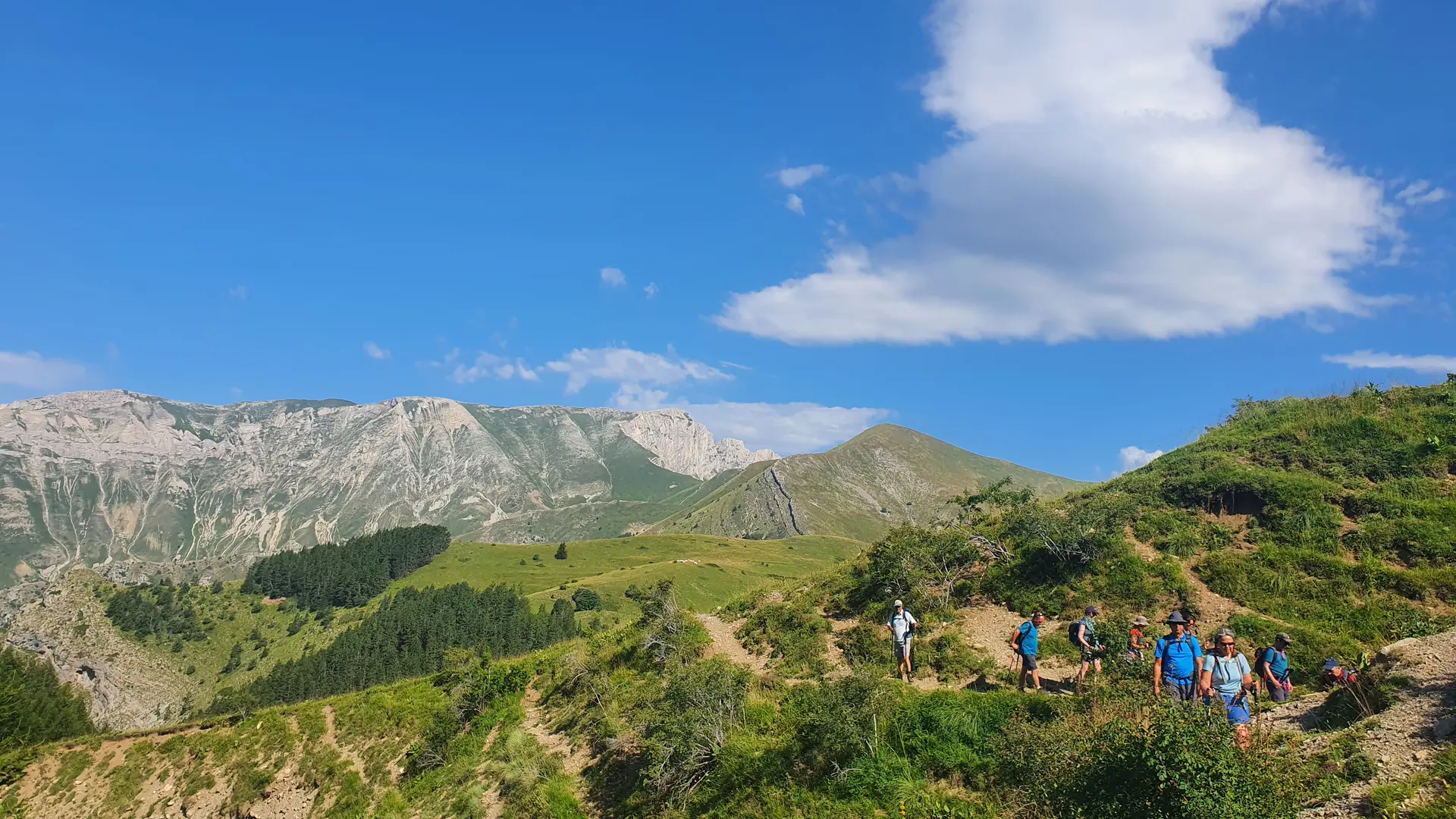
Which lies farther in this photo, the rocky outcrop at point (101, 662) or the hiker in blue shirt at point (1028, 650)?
the rocky outcrop at point (101, 662)

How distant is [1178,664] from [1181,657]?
15 centimetres

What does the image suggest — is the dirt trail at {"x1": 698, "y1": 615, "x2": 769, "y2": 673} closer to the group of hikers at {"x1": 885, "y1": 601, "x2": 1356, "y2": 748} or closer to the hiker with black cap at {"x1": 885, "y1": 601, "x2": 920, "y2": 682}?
the hiker with black cap at {"x1": 885, "y1": 601, "x2": 920, "y2": 682}

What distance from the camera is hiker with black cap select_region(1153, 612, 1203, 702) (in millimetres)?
14531

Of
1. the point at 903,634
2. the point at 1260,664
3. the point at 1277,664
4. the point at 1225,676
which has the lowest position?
the point at 903,634

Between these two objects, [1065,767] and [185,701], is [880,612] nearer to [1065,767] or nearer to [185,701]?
[1065,767]

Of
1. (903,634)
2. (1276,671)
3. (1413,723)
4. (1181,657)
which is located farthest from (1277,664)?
(903,634)

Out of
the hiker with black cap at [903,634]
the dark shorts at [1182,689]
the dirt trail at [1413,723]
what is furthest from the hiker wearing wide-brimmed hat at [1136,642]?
the hiker with black cap at [903,634]

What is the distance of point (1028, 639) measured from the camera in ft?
62.2

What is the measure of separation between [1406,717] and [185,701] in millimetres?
179406

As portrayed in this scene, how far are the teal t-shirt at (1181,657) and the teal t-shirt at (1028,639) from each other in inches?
159

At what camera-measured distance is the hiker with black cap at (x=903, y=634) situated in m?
21.5

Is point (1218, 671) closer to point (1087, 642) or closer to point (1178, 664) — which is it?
point (1178, 664)

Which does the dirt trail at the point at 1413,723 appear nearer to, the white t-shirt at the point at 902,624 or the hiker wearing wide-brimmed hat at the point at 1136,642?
the hiker wearing wide-brimmed hat at the point at 1136,642

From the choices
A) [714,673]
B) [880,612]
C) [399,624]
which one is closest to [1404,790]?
[714,673]
